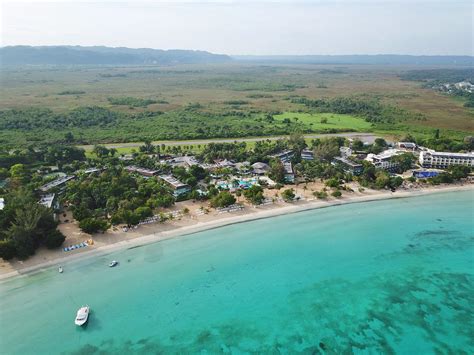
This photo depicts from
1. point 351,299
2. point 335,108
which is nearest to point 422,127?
point 335,108

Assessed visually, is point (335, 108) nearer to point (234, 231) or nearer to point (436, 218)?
point (436, 218)

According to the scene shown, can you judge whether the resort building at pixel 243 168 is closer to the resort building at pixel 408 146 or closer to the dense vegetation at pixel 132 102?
the resort building at pixel 408 146

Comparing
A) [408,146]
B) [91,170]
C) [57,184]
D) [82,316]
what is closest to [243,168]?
[91,170]

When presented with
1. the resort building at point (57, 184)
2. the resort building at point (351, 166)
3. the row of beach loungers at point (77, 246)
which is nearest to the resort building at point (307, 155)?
the resort building at point (351, 166)

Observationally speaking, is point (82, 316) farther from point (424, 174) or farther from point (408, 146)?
point (408, 146)

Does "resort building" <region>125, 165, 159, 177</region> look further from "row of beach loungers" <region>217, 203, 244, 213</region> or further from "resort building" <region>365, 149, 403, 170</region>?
"resort building" <region>365, 149, 403, 170</region>

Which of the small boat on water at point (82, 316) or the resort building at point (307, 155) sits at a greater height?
the resort building at point (307, 155)
